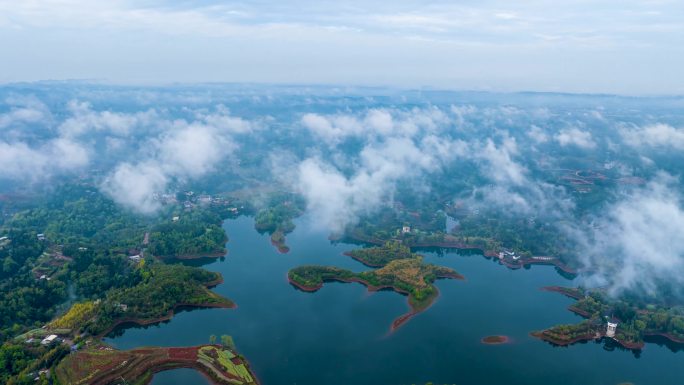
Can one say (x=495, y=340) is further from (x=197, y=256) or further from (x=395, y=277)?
(x=197, y=256)

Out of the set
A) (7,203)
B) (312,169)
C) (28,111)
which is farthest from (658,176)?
(28,111)

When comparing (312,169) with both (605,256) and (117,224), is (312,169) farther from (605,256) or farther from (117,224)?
(605,256)

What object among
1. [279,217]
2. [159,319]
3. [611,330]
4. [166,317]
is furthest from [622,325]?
[279,217]

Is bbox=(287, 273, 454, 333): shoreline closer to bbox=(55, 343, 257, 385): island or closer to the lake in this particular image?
the lake

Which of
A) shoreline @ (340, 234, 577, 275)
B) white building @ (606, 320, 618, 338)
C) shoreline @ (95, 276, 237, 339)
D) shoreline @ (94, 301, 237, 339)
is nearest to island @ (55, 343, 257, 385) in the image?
shoreline @ (94, 301, 237, 339)

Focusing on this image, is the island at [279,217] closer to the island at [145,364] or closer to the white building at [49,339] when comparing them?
the island at [145,364]
